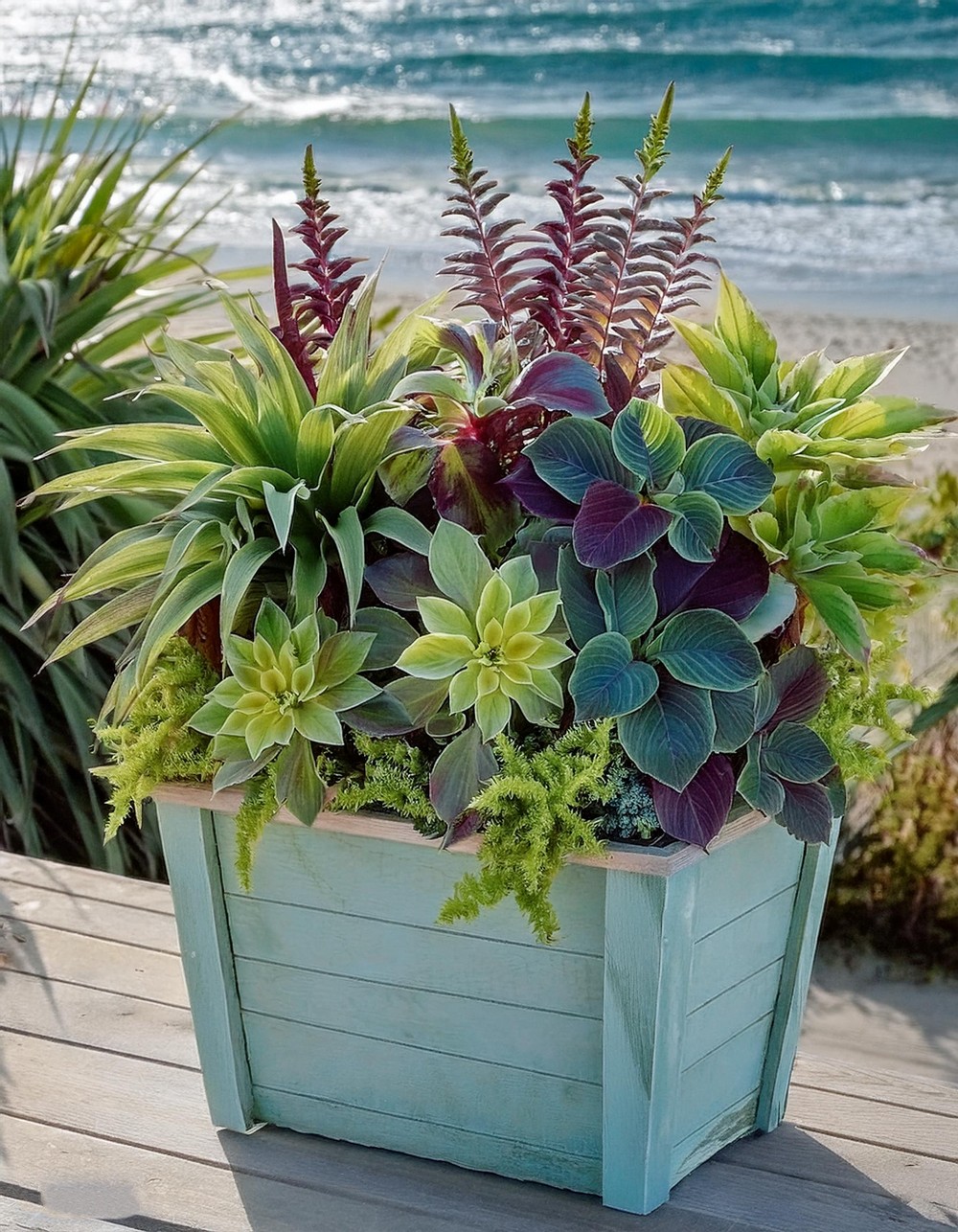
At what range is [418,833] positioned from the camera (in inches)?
41.1

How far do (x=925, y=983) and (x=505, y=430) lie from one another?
186 cm

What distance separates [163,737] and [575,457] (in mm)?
450

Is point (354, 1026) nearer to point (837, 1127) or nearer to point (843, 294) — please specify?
point (837, 1127)

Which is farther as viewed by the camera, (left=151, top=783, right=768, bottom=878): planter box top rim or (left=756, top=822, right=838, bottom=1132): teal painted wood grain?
(left=756, top=822, right=838, bottom=1132): teal painted wood grain

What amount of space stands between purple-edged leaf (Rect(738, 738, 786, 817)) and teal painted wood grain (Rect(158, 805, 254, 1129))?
497mm

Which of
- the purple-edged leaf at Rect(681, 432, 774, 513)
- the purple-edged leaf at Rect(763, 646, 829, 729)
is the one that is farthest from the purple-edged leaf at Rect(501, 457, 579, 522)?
the purple-edged leaf at Rect(763, 646, 829, 729)

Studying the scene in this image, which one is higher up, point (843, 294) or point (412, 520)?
point (412, 520)

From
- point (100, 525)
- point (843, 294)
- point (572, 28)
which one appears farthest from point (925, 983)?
point (572, 28)

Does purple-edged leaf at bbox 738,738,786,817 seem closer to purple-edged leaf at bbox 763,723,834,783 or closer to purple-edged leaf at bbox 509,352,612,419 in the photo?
purple-edged leaf at bbox 763,723,834,783

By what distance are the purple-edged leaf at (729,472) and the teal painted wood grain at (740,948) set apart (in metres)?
0.40

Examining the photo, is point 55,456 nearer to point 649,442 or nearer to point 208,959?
point 208,959

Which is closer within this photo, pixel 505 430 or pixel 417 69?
pixel 505 430

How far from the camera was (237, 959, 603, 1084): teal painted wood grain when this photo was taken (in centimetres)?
111

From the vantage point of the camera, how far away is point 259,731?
1.01 m
